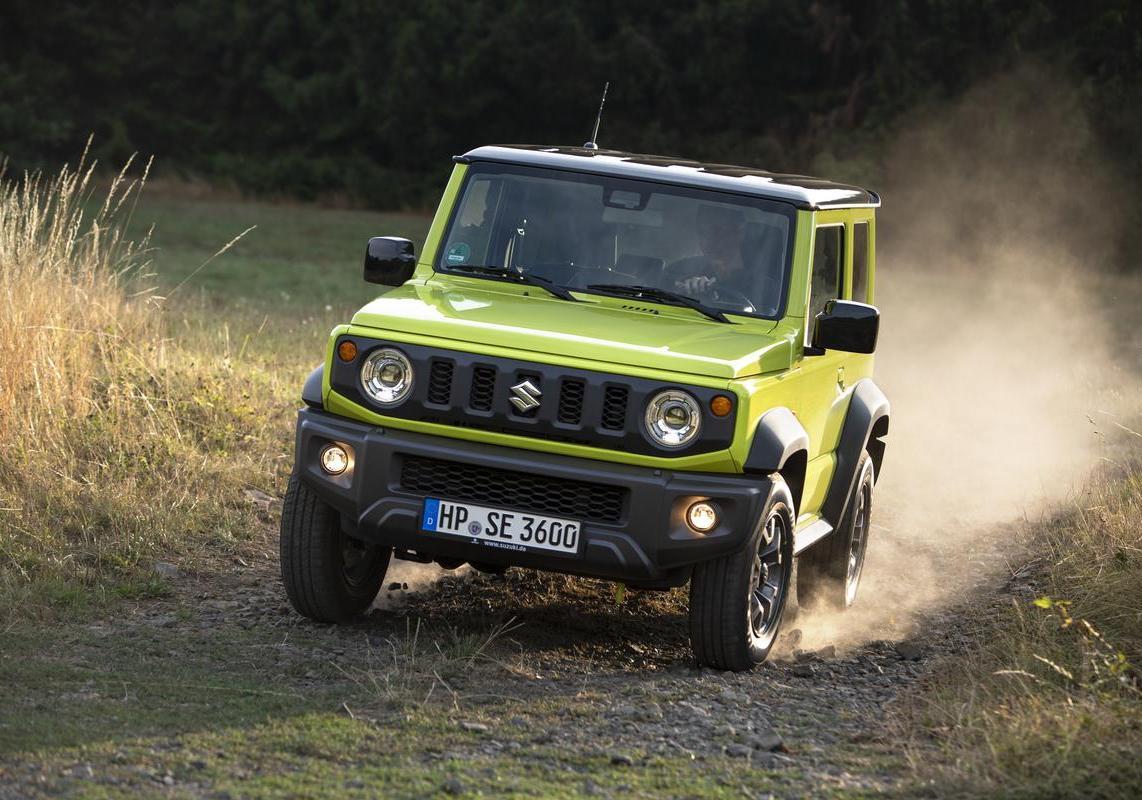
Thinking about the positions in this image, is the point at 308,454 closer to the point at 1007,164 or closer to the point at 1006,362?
the point at 1006,362

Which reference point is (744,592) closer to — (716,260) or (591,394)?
(591,394)

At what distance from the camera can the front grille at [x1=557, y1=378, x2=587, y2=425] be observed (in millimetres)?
5793

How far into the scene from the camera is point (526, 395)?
5801mm

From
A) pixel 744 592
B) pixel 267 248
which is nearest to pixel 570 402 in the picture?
pixel 744 592

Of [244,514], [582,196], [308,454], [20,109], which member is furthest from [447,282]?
[20,109]

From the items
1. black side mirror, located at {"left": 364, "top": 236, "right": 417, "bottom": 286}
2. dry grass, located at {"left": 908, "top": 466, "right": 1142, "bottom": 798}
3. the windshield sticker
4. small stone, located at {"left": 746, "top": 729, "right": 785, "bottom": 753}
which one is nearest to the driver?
the windshield sticker

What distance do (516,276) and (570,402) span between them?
1.09 meters

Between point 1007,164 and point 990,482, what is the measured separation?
1755cm

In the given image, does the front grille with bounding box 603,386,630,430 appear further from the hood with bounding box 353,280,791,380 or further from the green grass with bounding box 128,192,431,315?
the green grass with bounding box 128,192,431,315

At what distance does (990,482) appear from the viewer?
11477 mm

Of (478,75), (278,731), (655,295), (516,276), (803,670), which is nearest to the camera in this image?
(278,731)

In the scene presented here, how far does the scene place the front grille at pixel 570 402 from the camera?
5.79m

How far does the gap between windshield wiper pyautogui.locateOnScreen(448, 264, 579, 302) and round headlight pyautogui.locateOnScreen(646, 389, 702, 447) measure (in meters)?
0.95

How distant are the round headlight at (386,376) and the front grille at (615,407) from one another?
72 centimetres
